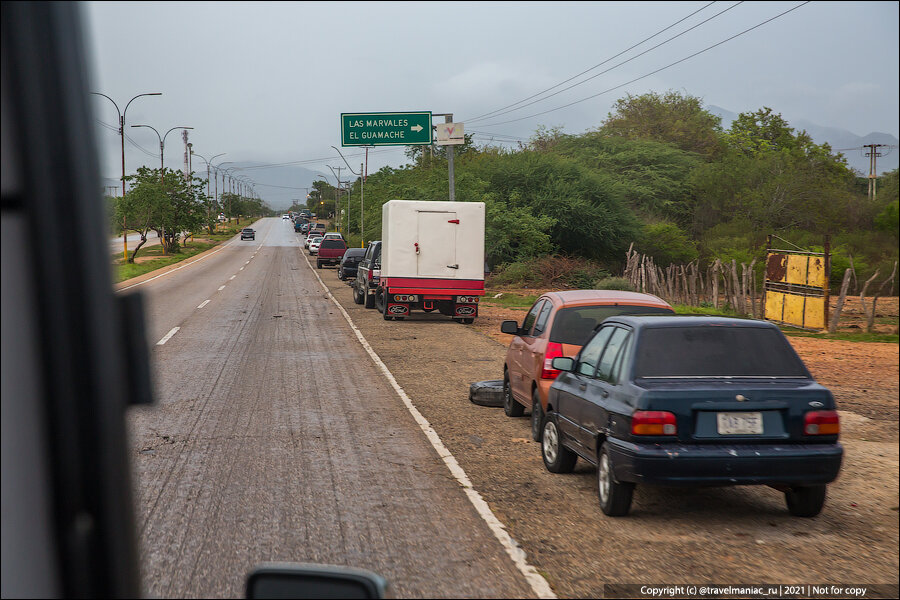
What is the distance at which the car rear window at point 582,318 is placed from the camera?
30.0 feet

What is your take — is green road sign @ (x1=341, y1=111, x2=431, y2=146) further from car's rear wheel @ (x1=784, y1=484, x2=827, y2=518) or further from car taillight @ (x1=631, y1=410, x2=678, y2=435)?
car taillight @ (x1=631, y1=410, x2=678, y2=435)

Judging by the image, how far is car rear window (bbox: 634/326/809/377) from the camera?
21.2ft

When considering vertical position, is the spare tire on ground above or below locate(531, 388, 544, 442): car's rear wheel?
below

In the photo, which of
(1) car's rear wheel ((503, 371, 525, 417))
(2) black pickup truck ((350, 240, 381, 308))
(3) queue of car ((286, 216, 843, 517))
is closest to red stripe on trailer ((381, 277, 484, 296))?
(2) black pickup truck ((350, 240, 381, 308))

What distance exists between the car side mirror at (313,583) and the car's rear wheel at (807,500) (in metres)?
5.07

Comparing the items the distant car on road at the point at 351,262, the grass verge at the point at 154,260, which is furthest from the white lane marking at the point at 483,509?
the distant car on road at the point at 351,262

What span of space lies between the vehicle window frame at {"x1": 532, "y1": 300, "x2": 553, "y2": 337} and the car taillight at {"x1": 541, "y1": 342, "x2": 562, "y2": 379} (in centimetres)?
41

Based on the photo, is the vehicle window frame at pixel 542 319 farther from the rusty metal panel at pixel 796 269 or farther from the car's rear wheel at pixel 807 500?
the rusty metal panel at pixel 796 269

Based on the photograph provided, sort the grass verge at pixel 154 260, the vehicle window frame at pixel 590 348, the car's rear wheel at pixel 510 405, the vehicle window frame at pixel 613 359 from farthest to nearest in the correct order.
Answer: the grass verge at pixel 154 260
the car's rear wheel at pixel 510 405
the vehicle window frame at pixel 590 348
the vehicle window frame at pixel 613 359

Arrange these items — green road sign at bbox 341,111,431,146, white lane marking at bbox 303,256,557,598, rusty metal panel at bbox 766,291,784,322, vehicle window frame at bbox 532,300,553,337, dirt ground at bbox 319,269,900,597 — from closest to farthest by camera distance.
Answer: white lane marking at bbox 303,256,557,598, dirt ground at bbox 319,269,900,597, vehicle window frame at bbox 532,300,553,337, rusty metal panel at bbox 766,291,784,322, green road sign at bbox 341,111,431,146

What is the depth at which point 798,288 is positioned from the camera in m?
21.1

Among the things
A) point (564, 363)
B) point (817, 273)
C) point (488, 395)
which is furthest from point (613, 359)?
A: point (817, 273)

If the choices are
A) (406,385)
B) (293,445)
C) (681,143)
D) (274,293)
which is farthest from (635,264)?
(681,143)

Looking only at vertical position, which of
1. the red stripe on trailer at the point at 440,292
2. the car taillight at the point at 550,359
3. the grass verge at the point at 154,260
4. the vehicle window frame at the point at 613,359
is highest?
the vehicle window frame at the point at 613,359
